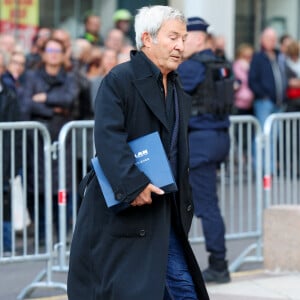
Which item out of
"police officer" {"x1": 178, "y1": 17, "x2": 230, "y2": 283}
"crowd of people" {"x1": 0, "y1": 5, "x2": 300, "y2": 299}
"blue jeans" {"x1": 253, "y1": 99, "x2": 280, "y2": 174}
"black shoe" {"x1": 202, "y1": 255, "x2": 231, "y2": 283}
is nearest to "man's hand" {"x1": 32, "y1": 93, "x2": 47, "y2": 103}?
"crowd of people" {"x1": 0, "y1": 5, "x2": 300, "y2": 299}

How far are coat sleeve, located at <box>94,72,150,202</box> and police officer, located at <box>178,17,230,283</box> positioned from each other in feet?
8.64

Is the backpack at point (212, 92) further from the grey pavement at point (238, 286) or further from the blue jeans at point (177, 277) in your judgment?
the blue jeans at point (177, 277)

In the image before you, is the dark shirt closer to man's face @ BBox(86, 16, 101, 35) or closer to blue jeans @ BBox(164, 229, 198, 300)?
blue jeans @ BBox(164, 229, 198, 300)

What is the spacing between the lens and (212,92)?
309 inches

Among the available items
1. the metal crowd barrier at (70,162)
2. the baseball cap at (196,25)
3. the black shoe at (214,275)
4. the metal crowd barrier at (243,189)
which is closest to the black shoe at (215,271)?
the black shoe at (214,275)

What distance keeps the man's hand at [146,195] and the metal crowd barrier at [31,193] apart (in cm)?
276

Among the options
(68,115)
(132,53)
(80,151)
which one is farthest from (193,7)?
(132,53)

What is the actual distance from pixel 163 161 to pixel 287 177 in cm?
448

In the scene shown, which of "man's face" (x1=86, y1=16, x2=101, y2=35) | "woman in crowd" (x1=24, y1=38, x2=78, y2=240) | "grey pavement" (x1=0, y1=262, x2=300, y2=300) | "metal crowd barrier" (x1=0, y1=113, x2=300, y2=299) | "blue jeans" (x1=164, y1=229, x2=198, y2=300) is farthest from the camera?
"man's face" (x1=86, y1=16, x2=101, y2=35)

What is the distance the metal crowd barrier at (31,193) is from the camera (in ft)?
25.6

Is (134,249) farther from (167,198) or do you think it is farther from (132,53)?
(132,53)

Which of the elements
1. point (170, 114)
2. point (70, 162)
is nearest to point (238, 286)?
point (70, 162)

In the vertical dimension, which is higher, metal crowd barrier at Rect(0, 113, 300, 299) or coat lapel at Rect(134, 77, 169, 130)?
coat lapel at Rect(134, 77, 169, 130)

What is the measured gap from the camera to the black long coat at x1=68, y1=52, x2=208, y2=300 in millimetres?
5102
